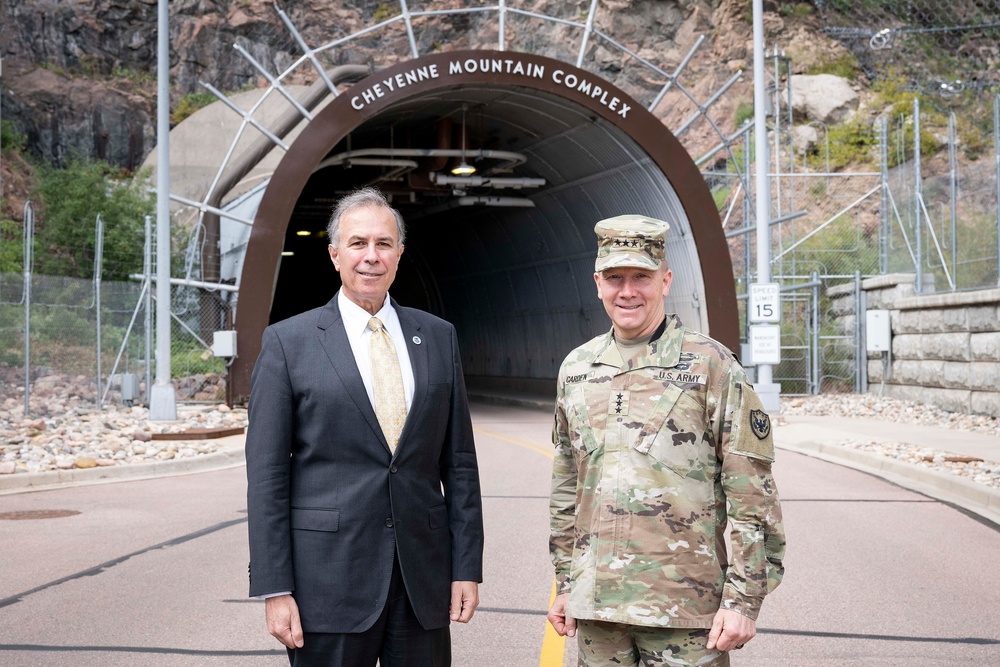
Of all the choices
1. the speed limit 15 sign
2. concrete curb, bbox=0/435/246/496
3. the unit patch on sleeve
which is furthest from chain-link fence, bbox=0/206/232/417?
the unit patch on sleeve

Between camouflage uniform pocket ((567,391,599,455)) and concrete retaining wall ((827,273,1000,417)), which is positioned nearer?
camouflage uniform pocket ((567,391,599,455))

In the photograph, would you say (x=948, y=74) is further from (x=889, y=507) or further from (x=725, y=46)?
(x=889, y=507)

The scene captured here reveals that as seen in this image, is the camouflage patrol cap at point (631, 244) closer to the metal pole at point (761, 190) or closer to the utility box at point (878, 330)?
the metal pole at point (761, 190)

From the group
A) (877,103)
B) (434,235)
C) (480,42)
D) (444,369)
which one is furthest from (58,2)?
(444,369)

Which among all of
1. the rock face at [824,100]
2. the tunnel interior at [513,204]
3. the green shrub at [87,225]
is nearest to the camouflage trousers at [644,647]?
the tunnel interior at [513,204]

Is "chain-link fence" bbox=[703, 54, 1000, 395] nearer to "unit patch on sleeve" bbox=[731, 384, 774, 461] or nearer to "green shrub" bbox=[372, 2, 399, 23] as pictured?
"unit patch on sleeve" bbox=[731, 384, 774, 461]

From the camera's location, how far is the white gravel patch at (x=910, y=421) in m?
12.3

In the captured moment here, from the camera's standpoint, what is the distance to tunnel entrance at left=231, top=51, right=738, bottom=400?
1911cm

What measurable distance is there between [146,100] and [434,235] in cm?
1998

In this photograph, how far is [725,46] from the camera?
42938 mm

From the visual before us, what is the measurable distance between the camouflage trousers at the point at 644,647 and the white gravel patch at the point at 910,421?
887 cm

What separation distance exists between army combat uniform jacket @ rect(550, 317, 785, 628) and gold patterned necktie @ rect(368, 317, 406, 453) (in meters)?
0.58

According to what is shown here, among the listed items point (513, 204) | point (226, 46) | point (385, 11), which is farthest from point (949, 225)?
point (226, 46)

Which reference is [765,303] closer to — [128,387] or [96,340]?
[128,387]
